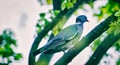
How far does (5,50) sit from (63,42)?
0.49 meters

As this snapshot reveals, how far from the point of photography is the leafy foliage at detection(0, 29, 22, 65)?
2.24m

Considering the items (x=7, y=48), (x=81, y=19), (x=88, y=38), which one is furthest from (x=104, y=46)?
(x=7, y=48)

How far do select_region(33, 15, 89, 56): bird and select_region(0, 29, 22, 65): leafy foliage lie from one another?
218mm

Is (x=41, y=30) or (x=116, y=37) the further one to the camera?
(x=41, y=30)

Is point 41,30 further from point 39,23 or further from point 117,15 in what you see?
point 117,15

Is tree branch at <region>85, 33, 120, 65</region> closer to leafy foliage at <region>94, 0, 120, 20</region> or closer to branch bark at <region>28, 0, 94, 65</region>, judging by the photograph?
leafy foliage at <region>94, 0, 120, 20</region>

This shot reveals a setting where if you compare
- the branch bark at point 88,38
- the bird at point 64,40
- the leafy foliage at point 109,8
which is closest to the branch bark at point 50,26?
the bird at point 64,40

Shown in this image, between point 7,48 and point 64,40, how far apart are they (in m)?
0.47

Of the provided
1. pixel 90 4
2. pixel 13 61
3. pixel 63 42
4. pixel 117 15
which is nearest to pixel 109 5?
pixel 117 15

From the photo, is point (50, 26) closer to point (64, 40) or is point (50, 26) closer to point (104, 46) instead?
point (64, 40)

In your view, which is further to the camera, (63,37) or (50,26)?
(50,26)

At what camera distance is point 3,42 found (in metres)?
2.25

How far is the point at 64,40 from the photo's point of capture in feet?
7.13

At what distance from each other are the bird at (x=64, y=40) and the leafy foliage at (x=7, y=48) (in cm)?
22
